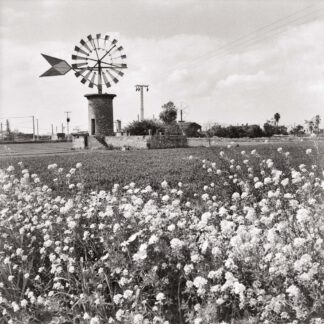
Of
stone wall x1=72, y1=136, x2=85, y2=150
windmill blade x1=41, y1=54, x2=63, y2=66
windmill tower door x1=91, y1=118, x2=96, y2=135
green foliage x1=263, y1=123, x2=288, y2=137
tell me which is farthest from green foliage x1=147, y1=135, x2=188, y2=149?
green foliage x1=263, y1=123, x2=288, y2=137

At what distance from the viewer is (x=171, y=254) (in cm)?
357

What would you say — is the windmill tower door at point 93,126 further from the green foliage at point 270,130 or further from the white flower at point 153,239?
the green foliage at point 270,130

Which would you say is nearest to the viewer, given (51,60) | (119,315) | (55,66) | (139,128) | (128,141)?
(119,315)

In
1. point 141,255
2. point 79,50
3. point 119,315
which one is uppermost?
point 79,50

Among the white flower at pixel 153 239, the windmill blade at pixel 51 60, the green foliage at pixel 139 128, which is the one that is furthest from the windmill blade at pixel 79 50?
the white flower at pixel 153 239

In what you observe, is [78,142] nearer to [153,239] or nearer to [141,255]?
[153,239]

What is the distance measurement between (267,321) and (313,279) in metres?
0.42

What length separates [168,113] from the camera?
60.0 meters

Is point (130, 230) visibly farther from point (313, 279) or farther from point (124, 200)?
point (313, 279)

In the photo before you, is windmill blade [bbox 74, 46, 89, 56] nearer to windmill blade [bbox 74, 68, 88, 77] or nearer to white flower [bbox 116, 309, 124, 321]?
windmill blade [bbox 74, 68, 88, 77]

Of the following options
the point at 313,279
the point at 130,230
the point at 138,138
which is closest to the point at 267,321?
the point at 313,279

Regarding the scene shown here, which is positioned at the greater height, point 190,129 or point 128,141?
point 190,129

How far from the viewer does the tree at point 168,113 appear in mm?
59875

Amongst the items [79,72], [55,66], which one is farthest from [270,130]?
[55,66]
